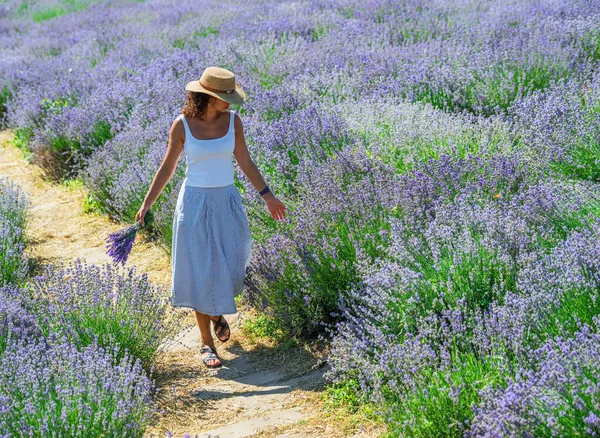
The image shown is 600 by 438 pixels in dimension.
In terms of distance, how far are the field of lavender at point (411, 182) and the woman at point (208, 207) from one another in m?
0.27

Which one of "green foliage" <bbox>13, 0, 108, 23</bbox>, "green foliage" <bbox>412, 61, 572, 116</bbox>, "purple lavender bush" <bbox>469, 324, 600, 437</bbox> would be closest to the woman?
"purple lavender bush" <bbox>469, 324, 600, 437</bbox>

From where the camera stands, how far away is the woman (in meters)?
3.79

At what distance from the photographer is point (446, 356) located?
2.85 meters

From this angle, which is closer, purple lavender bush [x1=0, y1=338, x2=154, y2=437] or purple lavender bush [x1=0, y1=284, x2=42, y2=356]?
purple lavender bush [x1=0, y1=338, x2=154, y2=437]

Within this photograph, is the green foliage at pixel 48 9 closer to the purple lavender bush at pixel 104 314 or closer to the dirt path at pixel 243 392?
the dirt path at pixel 243 392

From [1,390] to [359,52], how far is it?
18.2 feet

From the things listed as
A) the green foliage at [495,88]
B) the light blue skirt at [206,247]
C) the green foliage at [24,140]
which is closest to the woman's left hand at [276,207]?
the light blue skirt at [206,247]

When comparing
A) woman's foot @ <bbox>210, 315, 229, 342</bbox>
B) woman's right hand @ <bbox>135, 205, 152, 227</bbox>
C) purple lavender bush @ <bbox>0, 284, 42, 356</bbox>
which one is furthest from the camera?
woman's foot @ <bbox>210, 315, 229, 342</bbox>

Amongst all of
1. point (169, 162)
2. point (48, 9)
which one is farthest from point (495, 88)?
point (48, 9)

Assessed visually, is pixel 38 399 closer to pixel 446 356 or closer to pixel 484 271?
pixel 446 356

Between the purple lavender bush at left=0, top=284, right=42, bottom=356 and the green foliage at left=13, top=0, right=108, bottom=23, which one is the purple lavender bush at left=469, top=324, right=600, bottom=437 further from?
the green foliage at left=13, top=0, right=108, bottom=23

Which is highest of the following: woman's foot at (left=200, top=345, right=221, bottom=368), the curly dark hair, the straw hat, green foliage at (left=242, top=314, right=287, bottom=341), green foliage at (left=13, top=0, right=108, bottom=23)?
the straw hat

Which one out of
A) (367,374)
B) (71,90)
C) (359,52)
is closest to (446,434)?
(367,374)

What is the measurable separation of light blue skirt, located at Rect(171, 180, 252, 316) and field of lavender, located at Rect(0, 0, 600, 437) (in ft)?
0.88
